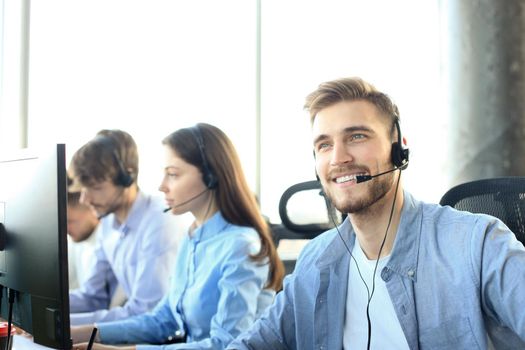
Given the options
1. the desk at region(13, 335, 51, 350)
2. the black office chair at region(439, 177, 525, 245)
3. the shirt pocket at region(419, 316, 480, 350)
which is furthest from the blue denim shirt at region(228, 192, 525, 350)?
the desk at region(13, 335, 51, 350)

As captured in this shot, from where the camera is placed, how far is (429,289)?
1.37 m

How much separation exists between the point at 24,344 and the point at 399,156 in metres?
1.02

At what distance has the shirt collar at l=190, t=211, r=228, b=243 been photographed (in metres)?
2.13

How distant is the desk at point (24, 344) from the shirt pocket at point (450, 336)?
89 cm

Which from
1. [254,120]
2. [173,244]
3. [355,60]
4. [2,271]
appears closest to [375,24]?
[355,60]

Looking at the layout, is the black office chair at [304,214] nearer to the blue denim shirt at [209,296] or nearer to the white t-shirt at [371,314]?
the blue denim shirt at [209,296]

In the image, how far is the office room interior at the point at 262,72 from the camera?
302 cm

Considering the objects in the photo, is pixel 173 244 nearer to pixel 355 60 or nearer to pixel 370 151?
pixel 370 151

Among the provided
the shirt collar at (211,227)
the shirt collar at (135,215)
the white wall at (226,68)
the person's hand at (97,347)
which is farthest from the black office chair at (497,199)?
the white wall at (226,68)

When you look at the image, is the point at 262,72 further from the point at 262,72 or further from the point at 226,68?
the point at 226,68

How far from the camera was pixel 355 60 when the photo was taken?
3799 millimetres

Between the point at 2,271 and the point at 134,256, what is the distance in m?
1.36

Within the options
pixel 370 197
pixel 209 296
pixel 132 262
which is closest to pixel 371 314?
pixel 370 197

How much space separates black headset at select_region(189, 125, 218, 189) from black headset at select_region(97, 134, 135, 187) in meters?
0.65
